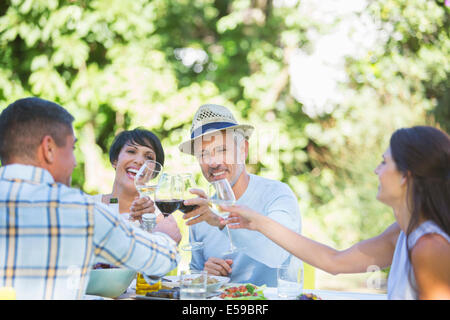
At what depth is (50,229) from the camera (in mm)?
1468

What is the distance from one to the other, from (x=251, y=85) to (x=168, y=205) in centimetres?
453

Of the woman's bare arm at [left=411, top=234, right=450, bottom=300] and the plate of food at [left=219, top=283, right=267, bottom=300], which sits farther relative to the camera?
the plate of food at [left=219, top=283, right=267, bottom=300]

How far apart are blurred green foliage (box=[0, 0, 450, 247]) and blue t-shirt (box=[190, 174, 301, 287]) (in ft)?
10.1

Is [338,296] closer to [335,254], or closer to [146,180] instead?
[335,254]

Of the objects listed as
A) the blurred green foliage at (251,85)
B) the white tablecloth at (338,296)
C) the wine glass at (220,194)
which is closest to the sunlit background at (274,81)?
the blurred green foliage at (251,85)

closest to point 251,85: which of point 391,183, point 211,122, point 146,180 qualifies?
point 211,122

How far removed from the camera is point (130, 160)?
3117mm

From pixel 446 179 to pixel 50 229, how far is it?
1.34 meters

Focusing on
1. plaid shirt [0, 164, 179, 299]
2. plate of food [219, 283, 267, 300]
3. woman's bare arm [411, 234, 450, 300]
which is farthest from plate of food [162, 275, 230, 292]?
woman's bare arm [411, 234, 450, 300]

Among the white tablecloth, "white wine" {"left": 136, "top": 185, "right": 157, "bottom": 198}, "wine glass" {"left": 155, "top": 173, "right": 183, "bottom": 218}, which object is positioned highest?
"white wine" {"left": 136, "top": 185, "right": 157, "bottom": 198}

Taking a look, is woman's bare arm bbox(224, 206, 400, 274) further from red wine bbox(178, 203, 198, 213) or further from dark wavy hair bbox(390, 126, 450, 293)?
dark wavy hair bbox(390, 126, 450, 293)

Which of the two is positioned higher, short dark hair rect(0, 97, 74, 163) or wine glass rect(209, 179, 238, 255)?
short dark hair rect(0, 97, 74, 163)

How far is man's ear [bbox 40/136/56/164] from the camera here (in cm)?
161

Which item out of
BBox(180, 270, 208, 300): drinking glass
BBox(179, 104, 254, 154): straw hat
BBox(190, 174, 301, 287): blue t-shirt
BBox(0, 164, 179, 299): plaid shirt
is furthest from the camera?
BBox(179, 104, 254, 154): straw hat
